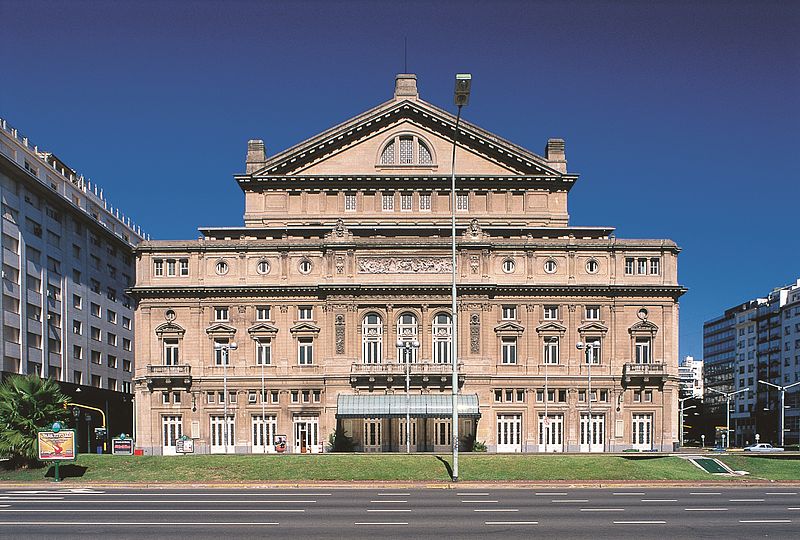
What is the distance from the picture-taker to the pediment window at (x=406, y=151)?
81.7 m

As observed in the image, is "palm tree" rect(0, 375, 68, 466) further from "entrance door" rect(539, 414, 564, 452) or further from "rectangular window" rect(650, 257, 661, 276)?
"rectangular window" rect(650, 257, 661, 276)

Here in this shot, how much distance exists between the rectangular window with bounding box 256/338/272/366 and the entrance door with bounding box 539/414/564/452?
25854 mm

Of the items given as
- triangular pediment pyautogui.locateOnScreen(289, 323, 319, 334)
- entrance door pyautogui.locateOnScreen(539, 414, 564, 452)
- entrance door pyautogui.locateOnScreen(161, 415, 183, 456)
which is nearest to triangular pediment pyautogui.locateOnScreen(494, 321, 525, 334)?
entrance door pyautogui.locateOnScreen(539, 414, 564, 452)

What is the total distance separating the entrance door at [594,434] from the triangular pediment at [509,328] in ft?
31.7

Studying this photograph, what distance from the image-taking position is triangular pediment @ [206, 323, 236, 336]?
76188mm

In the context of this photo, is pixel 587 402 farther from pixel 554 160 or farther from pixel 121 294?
pixel 121 294

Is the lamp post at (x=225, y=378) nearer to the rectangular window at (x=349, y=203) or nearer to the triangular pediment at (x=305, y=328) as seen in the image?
the triangular pediment at (x=305, y=328)

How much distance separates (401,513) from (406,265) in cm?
4599

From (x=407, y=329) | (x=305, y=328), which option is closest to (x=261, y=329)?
(x=305, y=328)

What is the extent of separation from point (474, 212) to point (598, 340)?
56.8 feet

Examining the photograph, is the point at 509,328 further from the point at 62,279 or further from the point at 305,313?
the point at 62,279

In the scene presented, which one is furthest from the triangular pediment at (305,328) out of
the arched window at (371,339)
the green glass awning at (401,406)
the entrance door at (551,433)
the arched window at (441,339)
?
the entrance door at (551,433)

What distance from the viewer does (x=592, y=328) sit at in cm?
7588

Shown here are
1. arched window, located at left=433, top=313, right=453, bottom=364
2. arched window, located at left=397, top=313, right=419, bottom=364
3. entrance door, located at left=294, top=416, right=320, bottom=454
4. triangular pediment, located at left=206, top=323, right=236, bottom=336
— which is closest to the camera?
entrance door, located at left=294, top=416, right=320, bottom=454
